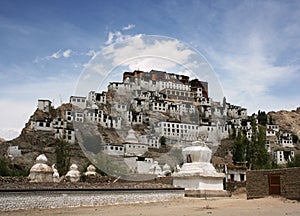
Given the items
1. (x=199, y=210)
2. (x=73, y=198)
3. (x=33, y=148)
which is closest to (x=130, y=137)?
(x=33, y=148)

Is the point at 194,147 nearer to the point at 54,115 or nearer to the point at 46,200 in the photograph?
the point at 46,200

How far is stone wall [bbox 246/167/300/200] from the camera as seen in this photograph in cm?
1695

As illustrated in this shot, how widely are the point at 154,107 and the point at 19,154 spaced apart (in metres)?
32.3

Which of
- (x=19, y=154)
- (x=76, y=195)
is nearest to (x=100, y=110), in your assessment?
(x=19, y=154)

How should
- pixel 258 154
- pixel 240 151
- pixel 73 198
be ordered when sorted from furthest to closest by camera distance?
pixel 240 151, pixel 258 154, pixel 73 198

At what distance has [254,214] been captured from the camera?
12227mm

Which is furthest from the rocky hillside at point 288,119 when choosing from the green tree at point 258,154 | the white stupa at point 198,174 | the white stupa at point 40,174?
the white stupa at point 40,174

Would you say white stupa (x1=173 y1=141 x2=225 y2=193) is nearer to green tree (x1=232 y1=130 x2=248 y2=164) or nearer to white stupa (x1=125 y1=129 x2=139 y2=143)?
green tree (x1=232 y1=130 x2=248 y2=164)

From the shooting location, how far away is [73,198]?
645 inches

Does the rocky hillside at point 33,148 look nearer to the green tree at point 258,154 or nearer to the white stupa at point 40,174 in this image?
the green tree at point 258,154

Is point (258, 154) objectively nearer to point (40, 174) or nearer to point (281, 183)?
point (40, 174)

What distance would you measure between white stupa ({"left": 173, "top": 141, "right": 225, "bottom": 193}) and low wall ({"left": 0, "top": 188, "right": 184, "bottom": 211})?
407cm

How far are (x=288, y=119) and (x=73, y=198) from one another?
12893 cm

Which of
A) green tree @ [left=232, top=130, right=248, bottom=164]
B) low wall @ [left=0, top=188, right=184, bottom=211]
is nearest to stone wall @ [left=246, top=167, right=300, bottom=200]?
low wall @ [left=0, top=188, right=184, bottom=211]
